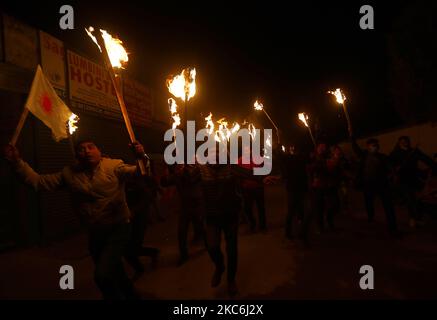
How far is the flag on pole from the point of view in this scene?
4707 mm

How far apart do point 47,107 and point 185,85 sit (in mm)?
1879

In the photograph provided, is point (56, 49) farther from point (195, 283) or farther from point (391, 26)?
point (391, 26)

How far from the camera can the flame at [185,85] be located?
17.9 feet

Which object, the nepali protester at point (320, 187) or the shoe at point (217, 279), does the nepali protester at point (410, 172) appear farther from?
the shoe at point (217, 279)

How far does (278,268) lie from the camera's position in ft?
19.5

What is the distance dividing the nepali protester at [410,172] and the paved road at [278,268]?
443mm

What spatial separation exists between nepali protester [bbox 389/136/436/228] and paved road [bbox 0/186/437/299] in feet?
1.45

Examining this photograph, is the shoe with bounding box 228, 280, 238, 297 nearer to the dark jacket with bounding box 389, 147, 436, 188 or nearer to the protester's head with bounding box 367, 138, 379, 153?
the protester's head with bounding box 367, 138, 379, 153

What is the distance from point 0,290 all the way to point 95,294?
1.52 meters

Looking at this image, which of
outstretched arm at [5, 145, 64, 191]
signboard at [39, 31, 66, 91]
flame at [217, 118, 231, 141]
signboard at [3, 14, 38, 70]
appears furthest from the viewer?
flame at [217, 118, 231, 141]

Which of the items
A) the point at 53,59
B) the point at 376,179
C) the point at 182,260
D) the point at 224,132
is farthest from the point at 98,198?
the point at 224,132

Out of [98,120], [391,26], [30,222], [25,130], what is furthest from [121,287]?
[391,26]

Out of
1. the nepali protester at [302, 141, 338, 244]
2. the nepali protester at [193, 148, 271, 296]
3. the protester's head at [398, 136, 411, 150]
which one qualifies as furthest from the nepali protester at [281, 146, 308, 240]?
the nepali protester at [193, 148, 271, 296]

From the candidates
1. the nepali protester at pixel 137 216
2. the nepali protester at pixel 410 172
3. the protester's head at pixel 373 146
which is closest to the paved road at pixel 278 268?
the nepali protester at pixel 137 216
